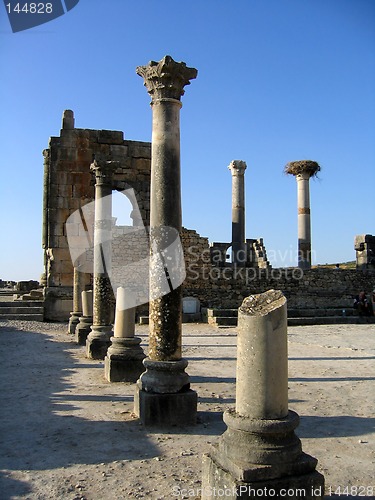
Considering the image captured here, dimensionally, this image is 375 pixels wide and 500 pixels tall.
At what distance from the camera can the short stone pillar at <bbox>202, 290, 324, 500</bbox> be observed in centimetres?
304

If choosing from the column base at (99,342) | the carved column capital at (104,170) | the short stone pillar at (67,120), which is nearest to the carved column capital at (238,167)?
the short stone pillar at (67,120)

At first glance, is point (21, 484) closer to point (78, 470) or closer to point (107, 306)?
point (78, 470)

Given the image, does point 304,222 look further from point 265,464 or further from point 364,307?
point 265,464

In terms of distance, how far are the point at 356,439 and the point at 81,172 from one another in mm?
14429

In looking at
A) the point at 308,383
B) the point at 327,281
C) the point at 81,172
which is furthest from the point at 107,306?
the point at 327,281

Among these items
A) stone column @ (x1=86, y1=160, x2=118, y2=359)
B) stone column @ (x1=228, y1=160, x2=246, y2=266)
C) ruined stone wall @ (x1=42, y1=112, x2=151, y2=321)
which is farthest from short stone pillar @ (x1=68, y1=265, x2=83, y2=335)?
stone column @ (x1=228, y1=160, x2=246, y2=266)

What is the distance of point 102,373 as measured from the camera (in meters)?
8.08

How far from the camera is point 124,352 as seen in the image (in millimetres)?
7531

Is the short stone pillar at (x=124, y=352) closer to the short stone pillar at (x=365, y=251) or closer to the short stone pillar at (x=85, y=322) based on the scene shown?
the short stone pillar at (x=85, y=322)

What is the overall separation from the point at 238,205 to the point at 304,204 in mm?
3426

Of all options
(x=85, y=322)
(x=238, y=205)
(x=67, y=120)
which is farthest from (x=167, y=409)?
(x=238, y=205)

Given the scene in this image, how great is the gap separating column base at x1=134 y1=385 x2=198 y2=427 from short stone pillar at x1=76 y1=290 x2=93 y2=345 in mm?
6656

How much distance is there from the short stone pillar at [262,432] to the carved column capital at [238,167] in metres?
20.8

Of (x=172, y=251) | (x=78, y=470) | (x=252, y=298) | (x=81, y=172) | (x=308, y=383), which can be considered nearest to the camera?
(x=252, y=298)
